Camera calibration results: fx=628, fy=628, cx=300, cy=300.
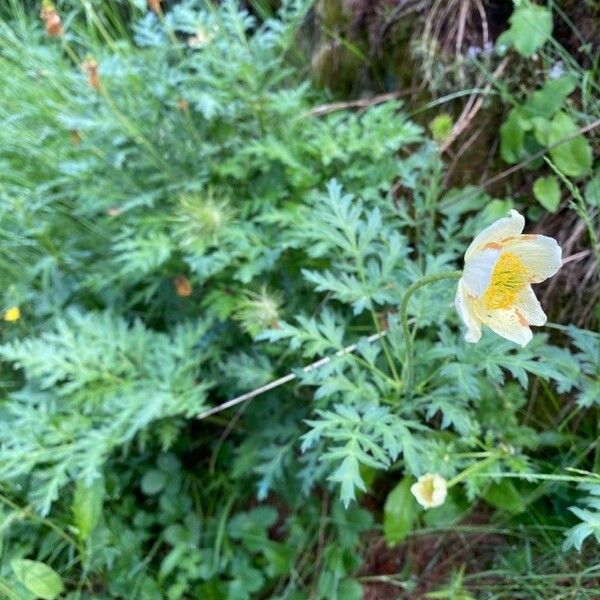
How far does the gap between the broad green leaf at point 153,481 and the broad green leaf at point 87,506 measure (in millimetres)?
124

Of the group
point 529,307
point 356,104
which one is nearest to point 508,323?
point 529,307

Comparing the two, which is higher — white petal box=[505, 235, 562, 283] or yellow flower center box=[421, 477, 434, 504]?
white petal box=[505, 235, 562, 283]

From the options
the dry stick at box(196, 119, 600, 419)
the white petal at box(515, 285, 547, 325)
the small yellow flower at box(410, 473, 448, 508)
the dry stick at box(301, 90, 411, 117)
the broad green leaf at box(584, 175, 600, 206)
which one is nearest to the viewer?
the white petal at box(515, 285, 547, 325)

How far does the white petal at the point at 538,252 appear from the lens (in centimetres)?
88

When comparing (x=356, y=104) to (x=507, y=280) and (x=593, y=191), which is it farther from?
(x=507, y=280)

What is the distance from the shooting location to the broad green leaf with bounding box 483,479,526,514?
51.4 inches

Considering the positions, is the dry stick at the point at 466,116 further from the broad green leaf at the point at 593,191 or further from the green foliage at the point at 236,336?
the broad green leaf at the point at 593,191

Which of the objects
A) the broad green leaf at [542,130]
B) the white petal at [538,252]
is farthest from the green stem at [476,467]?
the broad green leaf at [542,130]

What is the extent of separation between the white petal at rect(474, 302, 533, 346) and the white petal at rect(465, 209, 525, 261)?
0.29 feet

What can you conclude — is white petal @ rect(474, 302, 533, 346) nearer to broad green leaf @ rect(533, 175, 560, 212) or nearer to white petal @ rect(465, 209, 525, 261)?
white petal @ rect(465, 209, 525, 261)

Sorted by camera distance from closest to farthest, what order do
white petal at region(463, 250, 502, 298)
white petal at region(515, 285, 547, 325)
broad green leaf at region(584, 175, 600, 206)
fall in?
white petal at region(463, 250, 502, 298)
white petal at region(515, 285, 547, 325)
broad green leaf at region(584, 175, 600, 206)

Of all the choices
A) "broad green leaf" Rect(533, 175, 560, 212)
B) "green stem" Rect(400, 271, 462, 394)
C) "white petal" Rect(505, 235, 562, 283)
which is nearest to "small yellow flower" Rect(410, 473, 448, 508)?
"green stem" Rect(400, 271, 462, 394)

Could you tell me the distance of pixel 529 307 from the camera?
3.09ft

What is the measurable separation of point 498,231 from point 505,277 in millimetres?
108
